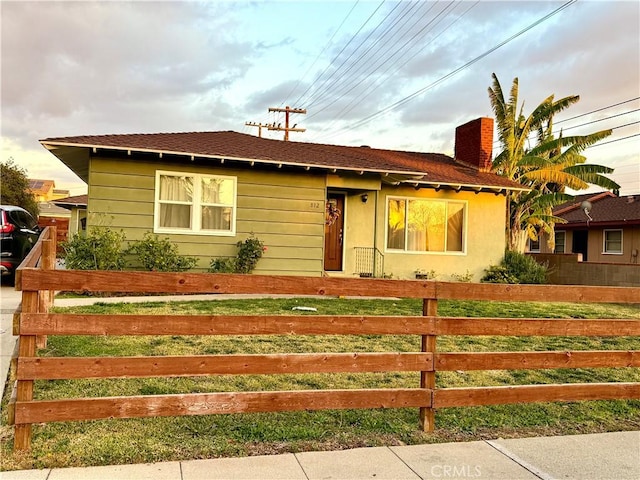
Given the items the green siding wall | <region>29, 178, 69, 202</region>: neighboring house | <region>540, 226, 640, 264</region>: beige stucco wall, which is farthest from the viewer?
<region>29, 178, 69, 202</region>: neighboring house

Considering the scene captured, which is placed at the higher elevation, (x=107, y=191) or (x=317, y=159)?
(x=317, y=159)

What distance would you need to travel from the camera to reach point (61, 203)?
22500mm

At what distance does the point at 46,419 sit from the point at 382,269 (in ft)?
38.5

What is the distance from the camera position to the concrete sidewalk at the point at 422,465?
280 cm

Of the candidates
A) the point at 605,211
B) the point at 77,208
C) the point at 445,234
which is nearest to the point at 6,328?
the point at 445,234

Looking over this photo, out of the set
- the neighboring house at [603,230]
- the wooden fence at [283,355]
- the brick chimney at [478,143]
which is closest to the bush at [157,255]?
the wooden fence at [283,355]

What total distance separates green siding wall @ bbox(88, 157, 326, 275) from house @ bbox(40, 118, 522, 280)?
0.08ft

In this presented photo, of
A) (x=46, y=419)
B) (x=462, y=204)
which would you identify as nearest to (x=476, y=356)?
(x=46, y=419)

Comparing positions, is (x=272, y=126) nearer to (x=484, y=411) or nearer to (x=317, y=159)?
(x=317, y=159)

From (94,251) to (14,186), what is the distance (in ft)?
88.1

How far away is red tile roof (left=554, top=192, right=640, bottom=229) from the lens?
2206cm

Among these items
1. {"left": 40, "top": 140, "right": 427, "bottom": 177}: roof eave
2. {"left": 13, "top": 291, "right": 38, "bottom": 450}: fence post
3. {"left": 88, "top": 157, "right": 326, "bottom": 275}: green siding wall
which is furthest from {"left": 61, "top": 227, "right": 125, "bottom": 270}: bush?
{"left": 13, "top": 291, "right": 38, "bottom": 450}: fence post

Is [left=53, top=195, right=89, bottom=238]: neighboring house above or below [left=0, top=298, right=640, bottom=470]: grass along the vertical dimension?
above

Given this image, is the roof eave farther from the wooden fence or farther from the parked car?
the wooden fence
